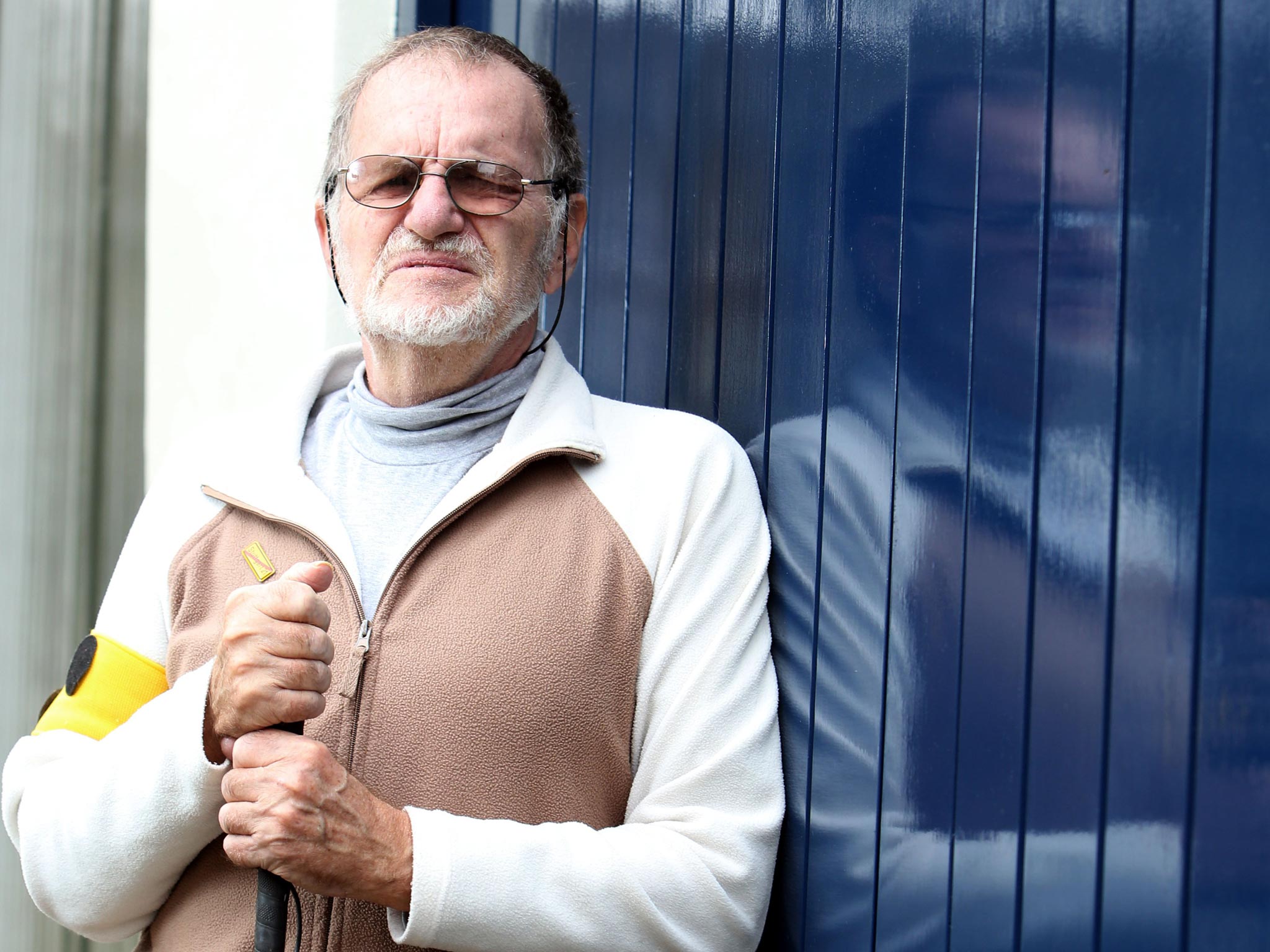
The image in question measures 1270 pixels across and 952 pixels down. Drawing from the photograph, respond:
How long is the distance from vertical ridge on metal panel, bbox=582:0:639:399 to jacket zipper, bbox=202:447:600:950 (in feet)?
1.27

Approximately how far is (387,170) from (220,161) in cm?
101

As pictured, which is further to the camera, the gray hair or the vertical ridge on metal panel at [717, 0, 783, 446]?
the gray hair

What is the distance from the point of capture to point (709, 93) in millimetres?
1817

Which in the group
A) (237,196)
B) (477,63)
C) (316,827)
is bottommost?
(316,827)

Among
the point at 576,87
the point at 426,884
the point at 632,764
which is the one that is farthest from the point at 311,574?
the point at 576,87

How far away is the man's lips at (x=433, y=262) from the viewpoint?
1788mm

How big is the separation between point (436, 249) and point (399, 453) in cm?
29

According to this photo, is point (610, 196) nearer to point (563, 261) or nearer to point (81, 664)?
point (563, 261)

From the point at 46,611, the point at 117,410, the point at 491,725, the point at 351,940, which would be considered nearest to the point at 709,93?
the point at 491,725

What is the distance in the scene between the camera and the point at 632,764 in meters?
1.63

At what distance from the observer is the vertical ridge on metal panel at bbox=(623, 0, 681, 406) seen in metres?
1.90

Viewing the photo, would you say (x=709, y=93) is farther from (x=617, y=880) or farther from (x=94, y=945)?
(x=94, y=945)

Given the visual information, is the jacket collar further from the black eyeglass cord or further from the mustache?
the mustache

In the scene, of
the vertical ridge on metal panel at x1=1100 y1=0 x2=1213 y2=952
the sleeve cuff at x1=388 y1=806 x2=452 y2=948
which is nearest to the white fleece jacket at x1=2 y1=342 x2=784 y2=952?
the sleeve cuff at x1=388 y1=806 x2=452 y2=948
